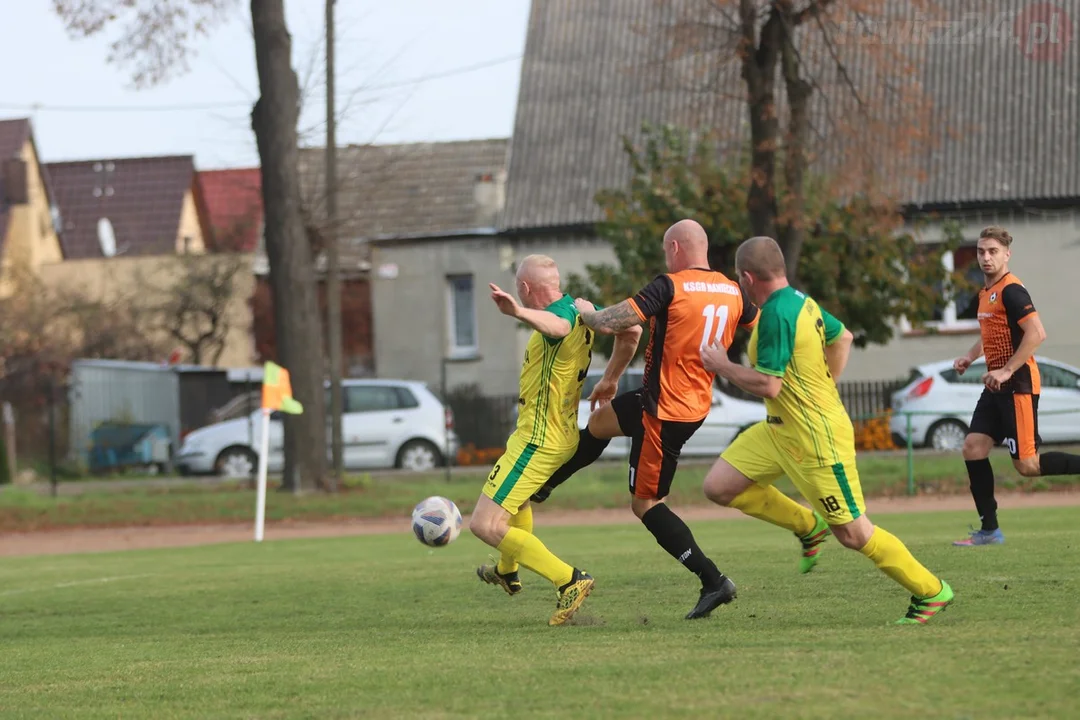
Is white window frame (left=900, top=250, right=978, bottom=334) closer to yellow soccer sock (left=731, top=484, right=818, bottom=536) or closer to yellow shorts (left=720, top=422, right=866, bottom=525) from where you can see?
yellow soccer sock (left=731, top=484, right=818, bottom=536)

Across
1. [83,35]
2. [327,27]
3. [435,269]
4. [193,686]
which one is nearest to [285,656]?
[193,686]

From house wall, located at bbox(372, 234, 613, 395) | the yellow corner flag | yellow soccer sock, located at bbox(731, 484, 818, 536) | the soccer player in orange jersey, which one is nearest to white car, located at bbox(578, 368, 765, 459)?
the yellow corner flag

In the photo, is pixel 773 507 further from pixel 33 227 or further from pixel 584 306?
pixel 33 227

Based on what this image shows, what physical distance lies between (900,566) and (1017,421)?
386cm

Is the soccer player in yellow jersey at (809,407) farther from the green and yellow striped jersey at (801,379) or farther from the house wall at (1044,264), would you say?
the house wall at (1044,264)

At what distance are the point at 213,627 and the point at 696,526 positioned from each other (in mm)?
8541

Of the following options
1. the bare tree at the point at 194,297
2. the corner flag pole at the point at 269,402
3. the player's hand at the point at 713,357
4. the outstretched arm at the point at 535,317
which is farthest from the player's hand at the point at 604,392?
the bare tree at the point at 194,297

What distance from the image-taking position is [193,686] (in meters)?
6.43

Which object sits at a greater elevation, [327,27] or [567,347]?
[327,27]

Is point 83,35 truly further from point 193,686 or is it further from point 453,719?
point 453,719

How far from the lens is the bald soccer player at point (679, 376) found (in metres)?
7.73

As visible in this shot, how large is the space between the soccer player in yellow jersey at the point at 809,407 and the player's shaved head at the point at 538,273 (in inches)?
42.8

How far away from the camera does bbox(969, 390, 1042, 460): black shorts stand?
10336mm

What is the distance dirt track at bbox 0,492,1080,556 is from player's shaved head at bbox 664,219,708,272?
10272mm
